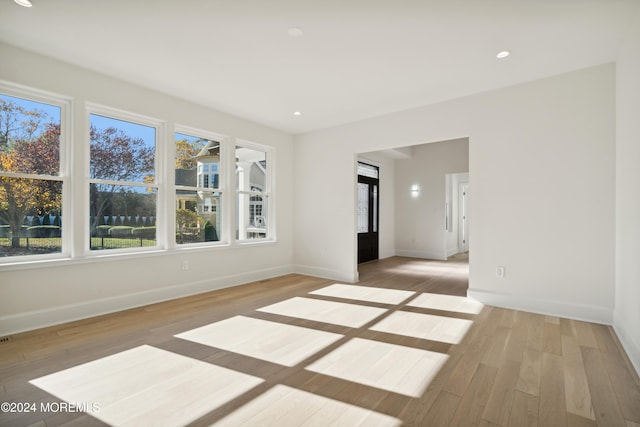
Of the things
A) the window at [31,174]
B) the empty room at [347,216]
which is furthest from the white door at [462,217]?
the window at [31,174]

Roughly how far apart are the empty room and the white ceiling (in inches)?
0.9

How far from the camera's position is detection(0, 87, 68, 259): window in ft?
9.93

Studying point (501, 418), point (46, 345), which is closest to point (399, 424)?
point (501, 418)

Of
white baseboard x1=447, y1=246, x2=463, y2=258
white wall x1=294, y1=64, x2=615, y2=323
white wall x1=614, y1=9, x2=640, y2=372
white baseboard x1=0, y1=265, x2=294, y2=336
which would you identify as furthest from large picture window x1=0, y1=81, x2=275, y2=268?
white baseboard x1=447, y1=246, x2=463, y2=258

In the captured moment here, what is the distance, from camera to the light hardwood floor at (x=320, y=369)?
1786 mm

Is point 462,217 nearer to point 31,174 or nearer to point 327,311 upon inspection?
point 327,311

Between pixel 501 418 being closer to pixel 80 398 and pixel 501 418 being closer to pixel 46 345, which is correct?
pixel 80 398

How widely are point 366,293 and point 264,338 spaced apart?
2050 millimetres

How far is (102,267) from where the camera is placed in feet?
11.5

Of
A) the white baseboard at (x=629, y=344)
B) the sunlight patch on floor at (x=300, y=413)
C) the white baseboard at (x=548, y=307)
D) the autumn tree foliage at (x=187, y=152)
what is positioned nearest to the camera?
the sunlight patch on floor at (x=300, y=413)

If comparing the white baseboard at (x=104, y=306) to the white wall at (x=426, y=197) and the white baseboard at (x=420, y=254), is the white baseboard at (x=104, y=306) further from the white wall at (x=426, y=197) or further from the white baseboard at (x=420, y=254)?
the white wall at (x=426, y=197)

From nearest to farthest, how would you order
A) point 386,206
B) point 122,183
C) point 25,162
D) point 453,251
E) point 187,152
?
point 25,162
point 122,183
point 187,152
point 386,206
point 453,251

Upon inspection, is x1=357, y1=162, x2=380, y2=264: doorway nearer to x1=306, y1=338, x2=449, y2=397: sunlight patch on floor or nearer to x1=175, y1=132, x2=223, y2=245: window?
x1=175, y1=132, x2=223, y2=245: window

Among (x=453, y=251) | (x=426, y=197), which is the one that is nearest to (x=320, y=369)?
(x=426, y=197)
